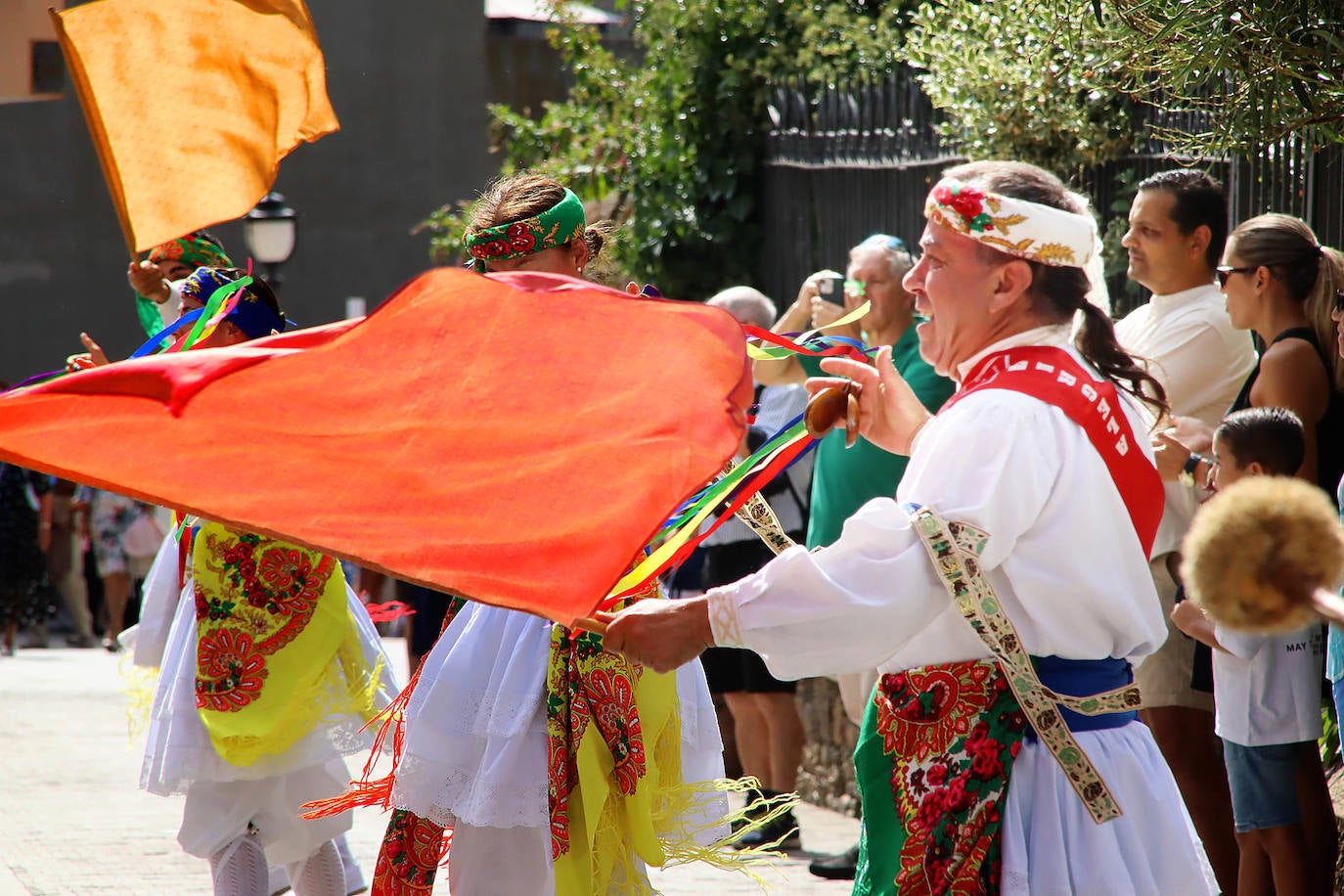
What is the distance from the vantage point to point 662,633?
2.77 metres

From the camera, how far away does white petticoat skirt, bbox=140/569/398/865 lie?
4.77 meters

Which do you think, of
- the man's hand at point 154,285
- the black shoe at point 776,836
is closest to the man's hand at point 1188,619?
the black shoe at point 776,836

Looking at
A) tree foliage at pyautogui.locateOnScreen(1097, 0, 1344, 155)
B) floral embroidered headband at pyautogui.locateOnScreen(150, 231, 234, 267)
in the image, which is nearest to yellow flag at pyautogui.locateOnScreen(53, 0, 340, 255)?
tree foliage at pyautogui.locateOnScreen(1097, 0, 1344, 155)

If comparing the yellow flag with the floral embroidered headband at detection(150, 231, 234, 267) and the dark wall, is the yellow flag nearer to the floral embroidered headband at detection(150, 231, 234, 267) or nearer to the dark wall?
the floral embroidered headband at detection(150, 231, 234, 267)

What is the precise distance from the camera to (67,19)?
294cm

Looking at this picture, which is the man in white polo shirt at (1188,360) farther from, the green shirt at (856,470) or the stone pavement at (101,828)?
the stone pavement at (101,828)

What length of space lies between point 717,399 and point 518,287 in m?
0.47

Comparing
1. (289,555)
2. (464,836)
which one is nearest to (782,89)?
(289,555)

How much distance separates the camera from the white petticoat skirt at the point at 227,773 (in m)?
4.77

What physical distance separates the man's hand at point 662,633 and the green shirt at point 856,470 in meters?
3.16

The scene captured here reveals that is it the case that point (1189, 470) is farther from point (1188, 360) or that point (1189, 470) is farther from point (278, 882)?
point (278, 882)

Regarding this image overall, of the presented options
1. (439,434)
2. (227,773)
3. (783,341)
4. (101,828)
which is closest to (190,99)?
(439,434)

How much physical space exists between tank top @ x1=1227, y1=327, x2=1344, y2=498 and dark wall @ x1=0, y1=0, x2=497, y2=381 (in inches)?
628

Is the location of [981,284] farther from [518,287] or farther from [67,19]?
[67,19]
